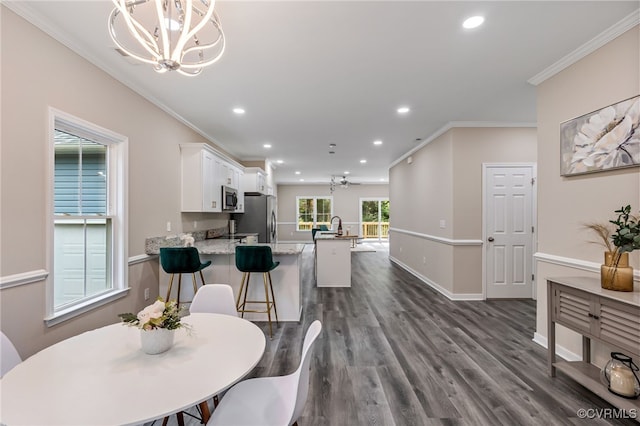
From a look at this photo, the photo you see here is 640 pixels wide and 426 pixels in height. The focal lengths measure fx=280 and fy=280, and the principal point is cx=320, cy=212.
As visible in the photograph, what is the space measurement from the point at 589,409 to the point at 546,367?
0.53 metres

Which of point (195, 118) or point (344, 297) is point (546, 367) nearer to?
point (344, 297)

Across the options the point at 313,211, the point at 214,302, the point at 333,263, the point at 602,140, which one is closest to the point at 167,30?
the point at 214,302

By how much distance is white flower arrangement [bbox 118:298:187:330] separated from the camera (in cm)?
131

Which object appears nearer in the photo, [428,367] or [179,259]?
→ [428,367]

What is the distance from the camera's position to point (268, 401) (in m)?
1.41

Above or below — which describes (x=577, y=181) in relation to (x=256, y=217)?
above

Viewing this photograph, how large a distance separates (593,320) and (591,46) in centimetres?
221

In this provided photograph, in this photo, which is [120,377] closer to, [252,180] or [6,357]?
[6,357]

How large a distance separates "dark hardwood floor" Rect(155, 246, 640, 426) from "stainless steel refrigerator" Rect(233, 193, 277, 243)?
2.58 metres

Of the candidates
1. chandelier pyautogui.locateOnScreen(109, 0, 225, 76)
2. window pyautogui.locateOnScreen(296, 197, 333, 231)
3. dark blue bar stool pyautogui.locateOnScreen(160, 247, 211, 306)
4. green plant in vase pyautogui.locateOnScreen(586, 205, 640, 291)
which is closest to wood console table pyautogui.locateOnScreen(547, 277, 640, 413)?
green plant in vase pyautogui.locateOnScreen(586, 205, 640, 291)

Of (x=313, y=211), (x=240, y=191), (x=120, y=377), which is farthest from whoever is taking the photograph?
(x=313, y=211)

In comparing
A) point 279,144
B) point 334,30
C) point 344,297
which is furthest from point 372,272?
point 334,30

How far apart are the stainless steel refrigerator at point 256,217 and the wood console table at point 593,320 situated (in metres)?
5.18

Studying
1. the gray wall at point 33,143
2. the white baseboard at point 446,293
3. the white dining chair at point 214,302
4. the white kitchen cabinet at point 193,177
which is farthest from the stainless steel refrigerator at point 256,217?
the white dining chair at point 214,302
